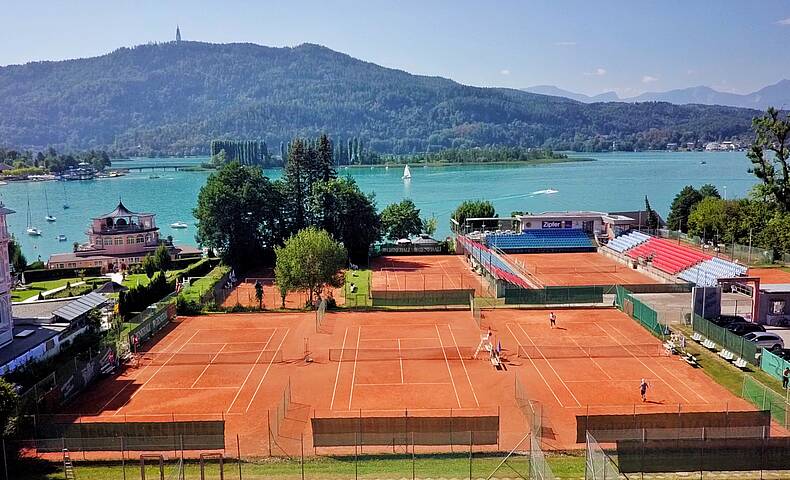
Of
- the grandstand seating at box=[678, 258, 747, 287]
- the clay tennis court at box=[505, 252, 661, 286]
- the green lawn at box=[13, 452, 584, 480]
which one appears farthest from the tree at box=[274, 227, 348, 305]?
the grandstand seating at box=[678, 258, 747, 287]

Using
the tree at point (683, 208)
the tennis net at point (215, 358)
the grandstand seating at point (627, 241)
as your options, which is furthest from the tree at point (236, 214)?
the tree at point (683, 208)

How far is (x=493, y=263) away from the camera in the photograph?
59.2 meters

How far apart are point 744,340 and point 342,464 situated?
72.3 ft

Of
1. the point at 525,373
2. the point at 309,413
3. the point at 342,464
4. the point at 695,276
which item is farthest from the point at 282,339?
the point at 695,276

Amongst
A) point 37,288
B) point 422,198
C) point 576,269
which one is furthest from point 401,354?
point 422,198

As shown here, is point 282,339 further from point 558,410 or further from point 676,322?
point 676,322

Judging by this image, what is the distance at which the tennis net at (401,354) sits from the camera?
107ft

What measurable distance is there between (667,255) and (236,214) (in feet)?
135

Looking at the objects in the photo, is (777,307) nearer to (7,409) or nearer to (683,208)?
(7,409)

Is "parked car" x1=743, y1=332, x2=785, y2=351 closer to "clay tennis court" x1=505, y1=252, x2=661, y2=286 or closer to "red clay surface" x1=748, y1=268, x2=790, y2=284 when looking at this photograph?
"clay tennis court" x1=505, y1=252, x2=661, y2=286

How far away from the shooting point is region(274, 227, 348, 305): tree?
1721 inches

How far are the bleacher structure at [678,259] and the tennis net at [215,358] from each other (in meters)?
30.1

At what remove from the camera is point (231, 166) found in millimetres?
65312

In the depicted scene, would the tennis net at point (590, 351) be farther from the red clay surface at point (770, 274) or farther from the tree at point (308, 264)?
the red clay surface at point (770, 274)
